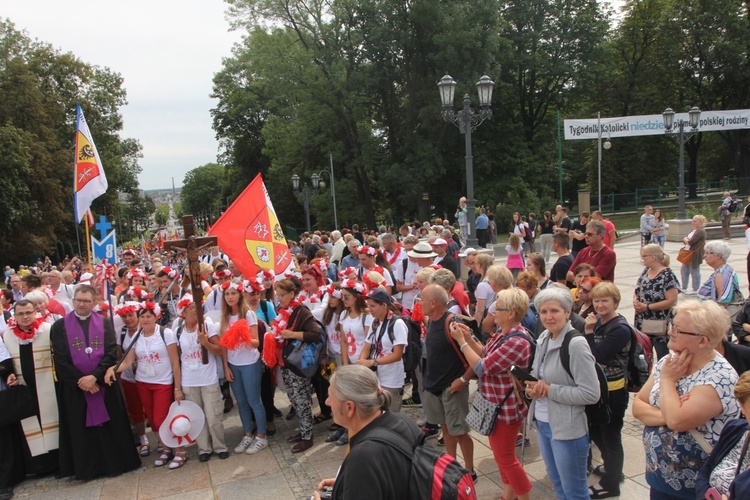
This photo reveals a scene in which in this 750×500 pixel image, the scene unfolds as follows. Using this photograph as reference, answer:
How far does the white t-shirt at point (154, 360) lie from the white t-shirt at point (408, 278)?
3329 mm

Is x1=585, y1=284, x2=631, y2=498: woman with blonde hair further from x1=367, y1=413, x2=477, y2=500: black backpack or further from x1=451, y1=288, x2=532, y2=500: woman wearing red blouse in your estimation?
x1=367, y1=413, x2=477, y2=500: black backpack

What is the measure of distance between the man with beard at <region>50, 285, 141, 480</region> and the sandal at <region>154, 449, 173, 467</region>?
269 mm

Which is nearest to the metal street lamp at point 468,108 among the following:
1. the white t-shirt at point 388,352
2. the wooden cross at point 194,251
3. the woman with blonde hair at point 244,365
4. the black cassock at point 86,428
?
the wooden cross at point 194,251

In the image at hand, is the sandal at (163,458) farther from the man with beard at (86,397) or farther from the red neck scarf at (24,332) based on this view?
the red neck scarf at (24,332)

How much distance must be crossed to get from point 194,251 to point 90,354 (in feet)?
4.71

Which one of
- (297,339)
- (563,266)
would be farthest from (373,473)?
(563,266)

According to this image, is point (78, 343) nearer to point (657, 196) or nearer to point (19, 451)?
point (19, 451)

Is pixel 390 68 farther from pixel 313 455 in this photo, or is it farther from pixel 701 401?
pixel 701 401

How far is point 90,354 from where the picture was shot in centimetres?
543

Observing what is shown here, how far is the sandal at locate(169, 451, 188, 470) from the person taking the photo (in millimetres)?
5578

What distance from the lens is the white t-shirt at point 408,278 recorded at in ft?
25.9

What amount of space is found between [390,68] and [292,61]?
17.3 ft

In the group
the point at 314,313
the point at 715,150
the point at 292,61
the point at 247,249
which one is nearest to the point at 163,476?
the point at 314,313

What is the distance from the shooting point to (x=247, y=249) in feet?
24.2
